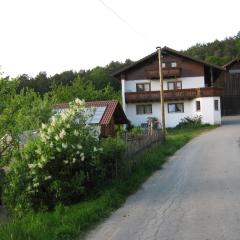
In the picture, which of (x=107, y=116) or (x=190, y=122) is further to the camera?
(x=190, y=122)

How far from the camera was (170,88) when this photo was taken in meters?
54.4

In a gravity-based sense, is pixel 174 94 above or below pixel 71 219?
above

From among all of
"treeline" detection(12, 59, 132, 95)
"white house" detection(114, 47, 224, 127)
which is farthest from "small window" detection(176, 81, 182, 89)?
"treeline" detection(12, 59, 132, 95)

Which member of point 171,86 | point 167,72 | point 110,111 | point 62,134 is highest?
point 167,72

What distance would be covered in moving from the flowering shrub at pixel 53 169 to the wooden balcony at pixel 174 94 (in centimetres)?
3883

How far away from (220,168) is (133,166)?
10.2 ft

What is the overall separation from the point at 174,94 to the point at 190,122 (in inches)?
131

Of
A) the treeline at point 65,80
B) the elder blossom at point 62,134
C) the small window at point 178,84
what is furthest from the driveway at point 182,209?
the treeline at point 65,80

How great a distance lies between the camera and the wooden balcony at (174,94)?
166ft

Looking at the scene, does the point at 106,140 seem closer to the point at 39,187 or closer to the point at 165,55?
the point at 39,187

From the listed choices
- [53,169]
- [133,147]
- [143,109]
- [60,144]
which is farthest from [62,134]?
[143,109]

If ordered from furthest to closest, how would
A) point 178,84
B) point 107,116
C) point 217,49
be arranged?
point 217,49 → point 178,84 → point 107,116

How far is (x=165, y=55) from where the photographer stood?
54.8 meters

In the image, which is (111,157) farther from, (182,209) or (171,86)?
(171,86)
